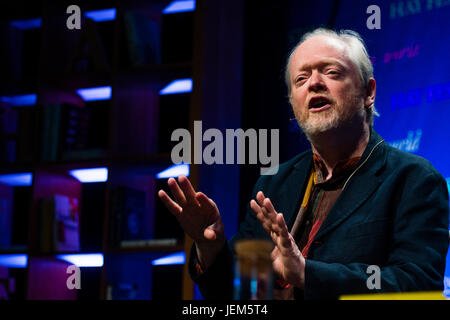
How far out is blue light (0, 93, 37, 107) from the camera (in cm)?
352

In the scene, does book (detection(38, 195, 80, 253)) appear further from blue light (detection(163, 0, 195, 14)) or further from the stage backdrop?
the stage backdrop

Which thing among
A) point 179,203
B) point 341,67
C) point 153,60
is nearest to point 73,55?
point 153,60

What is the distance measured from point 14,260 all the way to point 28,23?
4.95ft

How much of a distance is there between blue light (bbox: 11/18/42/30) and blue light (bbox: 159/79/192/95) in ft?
3.36

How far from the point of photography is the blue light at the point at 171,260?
3012 millimetres

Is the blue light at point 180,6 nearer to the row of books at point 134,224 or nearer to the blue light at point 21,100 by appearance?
the blue light at point 21,100

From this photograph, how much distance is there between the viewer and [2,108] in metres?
3.54

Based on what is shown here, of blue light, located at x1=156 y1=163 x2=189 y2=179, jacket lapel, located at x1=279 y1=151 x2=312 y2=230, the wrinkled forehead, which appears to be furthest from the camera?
blue light, located at x1=156 y1=163 x2=189 y2=179

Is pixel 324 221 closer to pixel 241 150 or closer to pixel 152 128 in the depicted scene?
pixel 241 150

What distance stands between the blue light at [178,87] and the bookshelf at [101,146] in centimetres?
3

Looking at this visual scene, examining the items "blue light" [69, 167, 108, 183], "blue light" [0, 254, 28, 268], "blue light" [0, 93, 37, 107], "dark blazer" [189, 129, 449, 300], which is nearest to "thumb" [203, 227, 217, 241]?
"dark blazer" [189, 129, 449, 300]

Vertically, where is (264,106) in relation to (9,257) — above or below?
above

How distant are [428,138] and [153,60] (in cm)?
152

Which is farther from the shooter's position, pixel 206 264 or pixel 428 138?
pixel 428 138
